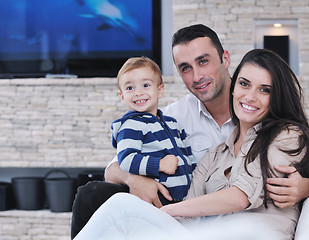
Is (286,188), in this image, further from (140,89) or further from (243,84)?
(140,89)

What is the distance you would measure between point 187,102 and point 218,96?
0.16 meters

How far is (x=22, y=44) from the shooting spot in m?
3.44

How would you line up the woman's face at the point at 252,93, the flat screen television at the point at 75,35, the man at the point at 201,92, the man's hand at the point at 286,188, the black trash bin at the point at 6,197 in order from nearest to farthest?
the man's hand at the point at 286,188
the woman's face at the point at 252,93
the man at the point at 201,92
the black trash bin at the point at 6,197
the flat screen television at the point at 75,35

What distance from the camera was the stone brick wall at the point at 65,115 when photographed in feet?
10.3

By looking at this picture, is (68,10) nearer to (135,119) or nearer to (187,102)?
(187,102)

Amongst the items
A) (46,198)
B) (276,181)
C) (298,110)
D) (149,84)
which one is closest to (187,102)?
(149,84)

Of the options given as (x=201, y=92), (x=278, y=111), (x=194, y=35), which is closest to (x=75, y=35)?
(x=194, y=35)

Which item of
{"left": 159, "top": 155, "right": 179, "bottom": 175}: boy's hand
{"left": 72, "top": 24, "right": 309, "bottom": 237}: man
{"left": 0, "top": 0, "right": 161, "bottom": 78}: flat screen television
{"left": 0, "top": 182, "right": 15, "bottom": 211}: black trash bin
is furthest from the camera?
{"left": 0, "top": 0, "right": 161, "bottom": 78}: flat screen television

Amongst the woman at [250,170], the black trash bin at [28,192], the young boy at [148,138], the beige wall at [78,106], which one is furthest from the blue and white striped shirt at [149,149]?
the black trash bin at [28,192]

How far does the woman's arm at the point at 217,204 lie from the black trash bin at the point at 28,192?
6.28 ft

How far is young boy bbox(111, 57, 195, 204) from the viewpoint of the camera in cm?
168

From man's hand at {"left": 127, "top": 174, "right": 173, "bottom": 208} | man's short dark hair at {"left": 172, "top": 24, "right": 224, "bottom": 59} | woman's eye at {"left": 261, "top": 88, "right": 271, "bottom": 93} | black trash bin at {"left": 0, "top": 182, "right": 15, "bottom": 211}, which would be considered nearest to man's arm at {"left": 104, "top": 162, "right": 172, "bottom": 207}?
man's hand at {"left": 127, "top": 174, "right": 173, "bottom": 208}

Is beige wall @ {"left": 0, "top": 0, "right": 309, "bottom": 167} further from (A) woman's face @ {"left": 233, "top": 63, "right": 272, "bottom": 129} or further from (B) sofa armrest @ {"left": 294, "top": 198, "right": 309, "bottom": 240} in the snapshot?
(B) sofa armrest @ {"left": 294, "top": 198, "right": 309, "bottom": 240}

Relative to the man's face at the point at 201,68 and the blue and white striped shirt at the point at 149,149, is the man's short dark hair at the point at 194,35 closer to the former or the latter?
the man's face at the point at 201,68
